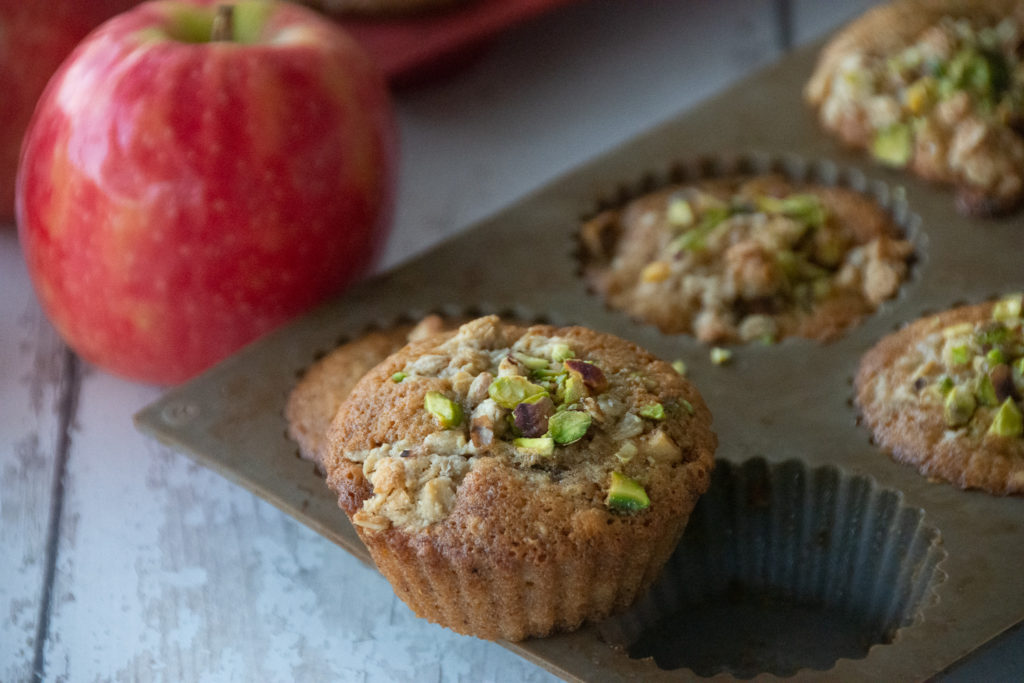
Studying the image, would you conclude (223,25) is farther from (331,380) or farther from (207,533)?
(207,533)

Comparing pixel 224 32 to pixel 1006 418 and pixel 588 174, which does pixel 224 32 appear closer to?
pixel 588 174

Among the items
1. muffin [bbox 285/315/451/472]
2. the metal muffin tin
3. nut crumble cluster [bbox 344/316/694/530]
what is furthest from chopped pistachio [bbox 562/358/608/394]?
muffin [bbox 285/315/451/472]

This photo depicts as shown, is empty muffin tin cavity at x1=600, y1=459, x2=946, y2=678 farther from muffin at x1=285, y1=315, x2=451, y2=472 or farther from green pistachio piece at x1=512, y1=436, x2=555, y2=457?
muffin at x1=285, y1=315, x2=451, y2=472

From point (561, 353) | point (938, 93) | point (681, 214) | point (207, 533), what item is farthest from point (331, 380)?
point (938, 93)

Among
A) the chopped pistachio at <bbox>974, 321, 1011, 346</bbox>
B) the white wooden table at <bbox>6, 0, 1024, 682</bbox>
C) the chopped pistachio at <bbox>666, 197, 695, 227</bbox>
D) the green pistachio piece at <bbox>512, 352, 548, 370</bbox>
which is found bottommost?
the white wooden table at <bbox>6, 0, 1024, 682</bbox>

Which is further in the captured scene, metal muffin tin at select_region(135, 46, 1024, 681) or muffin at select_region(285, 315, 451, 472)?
muffin at select_region(285, 315, 451, 472)

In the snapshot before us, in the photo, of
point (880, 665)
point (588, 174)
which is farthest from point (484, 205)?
point (880, 665)

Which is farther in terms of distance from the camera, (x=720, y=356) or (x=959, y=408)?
(x=720, y=356)
